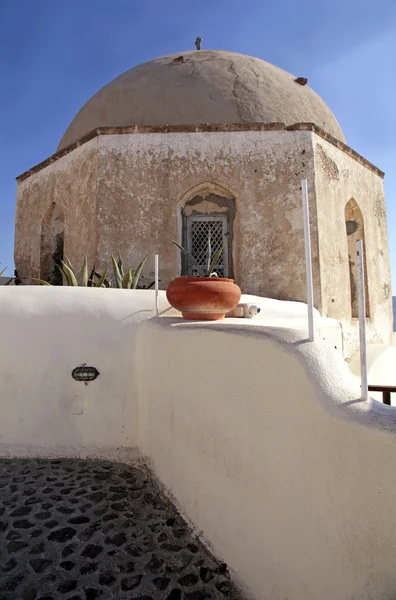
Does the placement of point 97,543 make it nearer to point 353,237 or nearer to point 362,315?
point 362,315

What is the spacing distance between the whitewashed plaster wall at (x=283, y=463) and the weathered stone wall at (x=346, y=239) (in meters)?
4.84

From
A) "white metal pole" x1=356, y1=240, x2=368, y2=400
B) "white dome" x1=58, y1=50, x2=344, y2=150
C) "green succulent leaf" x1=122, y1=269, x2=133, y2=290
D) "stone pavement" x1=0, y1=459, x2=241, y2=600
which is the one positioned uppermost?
"white dome" x1=58, y1=50, x2=344, y2=150

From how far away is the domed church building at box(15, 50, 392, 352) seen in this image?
22.1ft

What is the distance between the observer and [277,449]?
1675 mm

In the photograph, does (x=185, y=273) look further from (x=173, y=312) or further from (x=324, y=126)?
(x=324, y=126)

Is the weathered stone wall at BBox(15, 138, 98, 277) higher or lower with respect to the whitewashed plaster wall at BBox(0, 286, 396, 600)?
higher

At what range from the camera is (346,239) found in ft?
25.2

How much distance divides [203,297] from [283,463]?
1.45 meters

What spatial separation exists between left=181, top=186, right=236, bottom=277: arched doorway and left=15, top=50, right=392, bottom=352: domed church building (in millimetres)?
18

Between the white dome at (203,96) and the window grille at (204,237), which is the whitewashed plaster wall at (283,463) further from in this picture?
the white dome at (203,96)

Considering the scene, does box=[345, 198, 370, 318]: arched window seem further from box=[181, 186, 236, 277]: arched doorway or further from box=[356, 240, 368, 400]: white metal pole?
box=[356, 240, 368, 400]: white metal pole

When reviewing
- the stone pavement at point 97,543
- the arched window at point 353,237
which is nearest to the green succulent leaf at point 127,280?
the stone pavement at point 97,543

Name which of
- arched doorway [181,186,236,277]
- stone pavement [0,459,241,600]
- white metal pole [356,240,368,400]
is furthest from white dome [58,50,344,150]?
white metal pole [356,240,368,400]

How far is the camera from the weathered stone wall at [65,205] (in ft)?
22.7
